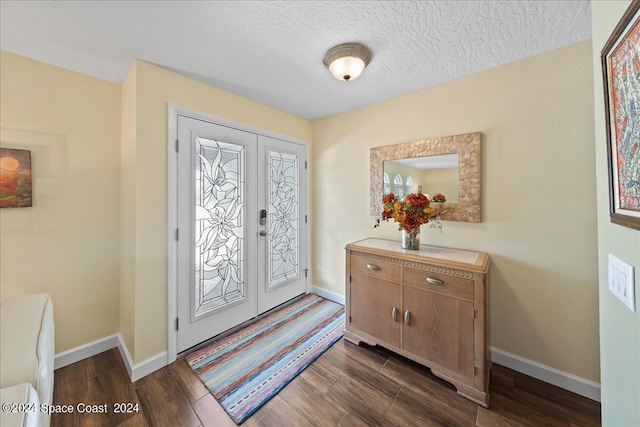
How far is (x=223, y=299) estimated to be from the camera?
2199mm

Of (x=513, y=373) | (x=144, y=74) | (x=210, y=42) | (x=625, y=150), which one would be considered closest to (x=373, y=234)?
(x=513, y=373)

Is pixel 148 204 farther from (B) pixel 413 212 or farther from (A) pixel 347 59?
(B) pixel 413 212

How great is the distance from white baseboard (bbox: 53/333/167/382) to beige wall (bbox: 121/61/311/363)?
54 millimetres

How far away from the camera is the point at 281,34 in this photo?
1.46m

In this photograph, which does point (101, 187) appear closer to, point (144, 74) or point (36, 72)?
point (36, 72)

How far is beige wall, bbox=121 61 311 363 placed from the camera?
66.6 inches

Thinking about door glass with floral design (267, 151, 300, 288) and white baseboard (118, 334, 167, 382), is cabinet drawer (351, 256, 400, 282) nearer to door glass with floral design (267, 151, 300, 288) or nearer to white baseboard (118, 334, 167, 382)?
door glass with floral design (267, 151, 300, 288)

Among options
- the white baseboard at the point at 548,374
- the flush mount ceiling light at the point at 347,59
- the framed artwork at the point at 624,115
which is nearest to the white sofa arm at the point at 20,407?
the framed artwork at the point at 624,115

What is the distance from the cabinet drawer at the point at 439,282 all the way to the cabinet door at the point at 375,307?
15 cm

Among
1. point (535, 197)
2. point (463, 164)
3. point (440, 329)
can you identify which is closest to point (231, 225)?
point (440, 329)

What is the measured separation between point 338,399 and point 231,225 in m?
1.69

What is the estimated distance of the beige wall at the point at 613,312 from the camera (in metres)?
0.65

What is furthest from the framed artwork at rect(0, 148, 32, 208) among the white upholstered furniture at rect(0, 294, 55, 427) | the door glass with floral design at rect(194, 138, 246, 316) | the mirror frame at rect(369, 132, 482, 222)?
the mirror frame at rect(369, 132, 482, 222)

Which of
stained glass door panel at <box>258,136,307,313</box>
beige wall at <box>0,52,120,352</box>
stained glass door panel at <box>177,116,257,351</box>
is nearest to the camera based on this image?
beige wall at <box>0,52,120,352</box>
